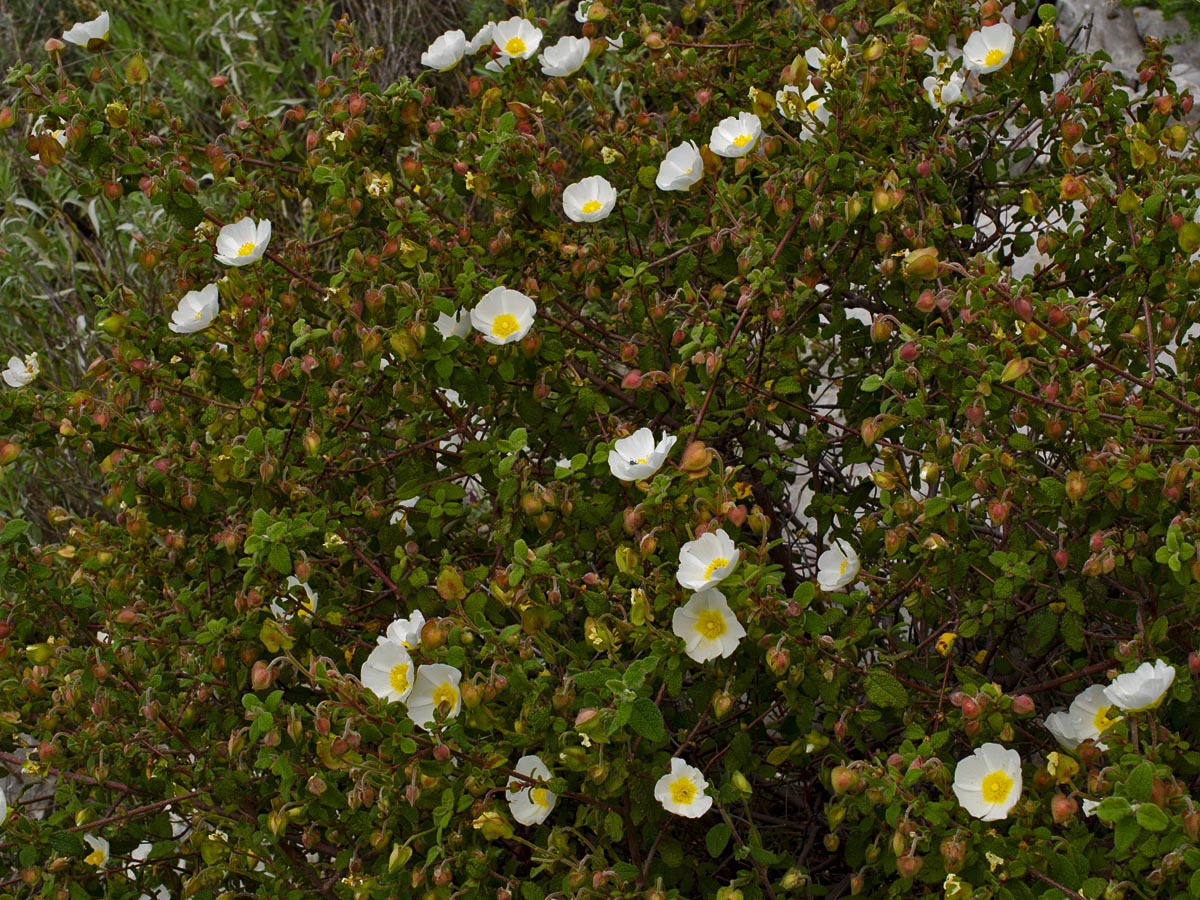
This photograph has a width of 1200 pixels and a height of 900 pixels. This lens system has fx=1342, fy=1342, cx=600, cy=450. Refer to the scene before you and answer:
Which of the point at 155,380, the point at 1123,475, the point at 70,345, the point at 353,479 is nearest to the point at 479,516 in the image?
the point at 353,479

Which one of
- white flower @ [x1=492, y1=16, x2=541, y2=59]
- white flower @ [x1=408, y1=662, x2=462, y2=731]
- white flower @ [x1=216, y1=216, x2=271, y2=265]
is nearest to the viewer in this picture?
white flower @ [x1=408, y1=662, x2=462, y2=731]

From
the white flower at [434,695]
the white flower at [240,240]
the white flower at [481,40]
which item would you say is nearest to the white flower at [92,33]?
the white flower at [240,240]

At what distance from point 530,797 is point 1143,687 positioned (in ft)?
2.14

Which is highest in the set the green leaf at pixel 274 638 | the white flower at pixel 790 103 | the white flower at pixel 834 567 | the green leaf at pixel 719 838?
the white flower at pixel 790 103

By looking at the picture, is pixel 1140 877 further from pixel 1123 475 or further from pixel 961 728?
pixel 1123 475

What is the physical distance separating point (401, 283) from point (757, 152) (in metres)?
0.56

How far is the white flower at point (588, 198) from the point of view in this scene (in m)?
1.88

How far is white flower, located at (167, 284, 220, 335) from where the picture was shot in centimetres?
177

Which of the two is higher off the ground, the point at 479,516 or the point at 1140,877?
the point at 1140,877

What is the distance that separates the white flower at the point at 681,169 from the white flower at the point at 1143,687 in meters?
0.89

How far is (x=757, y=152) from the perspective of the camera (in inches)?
75.1

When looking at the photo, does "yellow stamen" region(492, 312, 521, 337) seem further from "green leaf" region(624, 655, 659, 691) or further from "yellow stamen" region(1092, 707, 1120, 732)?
"yellow stamen" region(1092, 707, 1120, 732)

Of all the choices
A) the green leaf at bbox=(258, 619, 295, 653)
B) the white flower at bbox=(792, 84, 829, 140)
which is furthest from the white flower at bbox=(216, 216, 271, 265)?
the white flower at bbox=(792, 84, 829, 140)

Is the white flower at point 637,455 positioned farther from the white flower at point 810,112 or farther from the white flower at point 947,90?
the white flower at point 947,90
